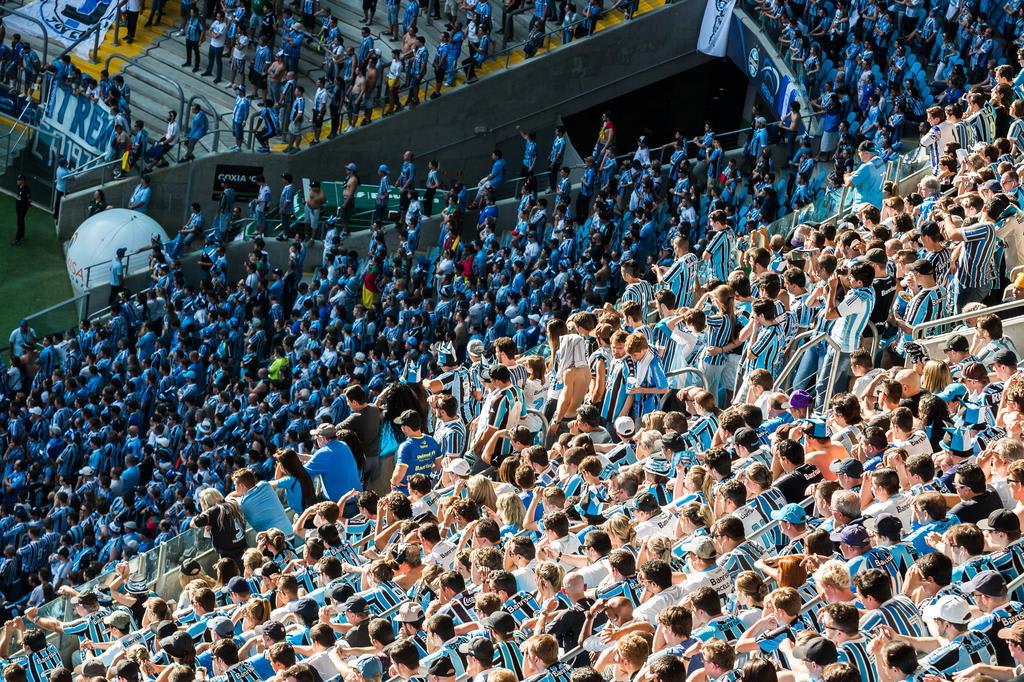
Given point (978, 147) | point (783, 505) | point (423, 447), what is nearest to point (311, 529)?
point (423, 447)

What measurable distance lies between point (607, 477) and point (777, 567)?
10.3 ft

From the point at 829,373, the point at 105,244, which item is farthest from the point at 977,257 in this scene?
the point at 105,244

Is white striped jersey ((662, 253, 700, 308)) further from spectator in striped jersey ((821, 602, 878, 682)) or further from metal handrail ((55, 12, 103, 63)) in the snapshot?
metal handrail ((55, 12, 103, 63))

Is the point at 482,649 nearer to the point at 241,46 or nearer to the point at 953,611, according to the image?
the point at 953,611

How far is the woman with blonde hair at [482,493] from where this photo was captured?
40.4 ft

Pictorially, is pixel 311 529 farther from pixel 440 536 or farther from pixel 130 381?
pixel 130 381

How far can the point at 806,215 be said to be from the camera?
19.5 metres

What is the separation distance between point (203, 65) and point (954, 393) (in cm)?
2298

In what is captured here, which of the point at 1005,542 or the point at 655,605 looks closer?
the point at 1005,542

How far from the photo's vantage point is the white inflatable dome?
1083 inches

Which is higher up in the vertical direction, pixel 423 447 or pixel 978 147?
pixel 978 147

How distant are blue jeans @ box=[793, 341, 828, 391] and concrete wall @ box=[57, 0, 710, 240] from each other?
57.7 feet

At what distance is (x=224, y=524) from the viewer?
563 inches

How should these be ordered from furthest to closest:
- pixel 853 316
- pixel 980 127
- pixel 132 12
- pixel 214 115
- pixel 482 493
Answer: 1. pixel 132 12
2. pixel 214 115
3. pixel 980 127
4. pixel 853 316
5. pixel 482 493
